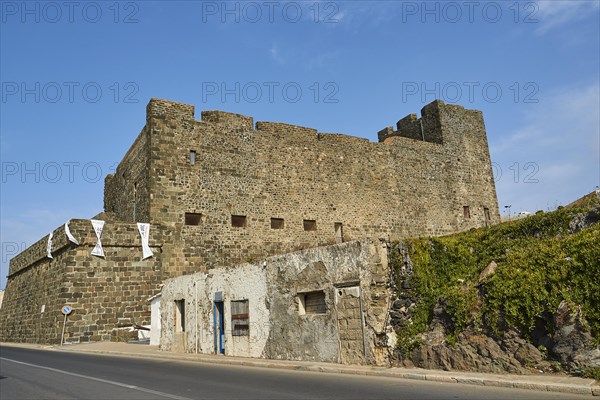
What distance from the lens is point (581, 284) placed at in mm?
7094

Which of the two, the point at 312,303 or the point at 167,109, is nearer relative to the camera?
the point at 312,303

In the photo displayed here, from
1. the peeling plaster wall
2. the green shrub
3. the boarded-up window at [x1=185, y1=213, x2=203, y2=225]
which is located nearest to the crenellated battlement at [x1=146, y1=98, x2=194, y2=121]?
the boarded-up window at [x1=185, y1=213, x2=203, y2=225]

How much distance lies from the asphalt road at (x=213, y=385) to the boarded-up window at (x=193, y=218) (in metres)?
9.24

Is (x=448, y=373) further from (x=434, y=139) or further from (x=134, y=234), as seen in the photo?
(x=434, y=139)

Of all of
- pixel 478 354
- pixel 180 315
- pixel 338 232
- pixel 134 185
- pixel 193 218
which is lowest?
pixel 478 354

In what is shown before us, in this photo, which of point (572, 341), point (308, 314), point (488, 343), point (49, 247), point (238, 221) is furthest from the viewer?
point (238, 221)

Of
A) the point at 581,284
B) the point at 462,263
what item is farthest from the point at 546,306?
the point at 462,263

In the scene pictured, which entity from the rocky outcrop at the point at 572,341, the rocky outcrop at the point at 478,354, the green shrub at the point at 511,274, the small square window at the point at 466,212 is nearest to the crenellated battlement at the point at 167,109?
the green shrub at the point at 511,274

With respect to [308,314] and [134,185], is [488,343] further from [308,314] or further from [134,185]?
[134,185]

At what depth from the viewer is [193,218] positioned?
752 inches

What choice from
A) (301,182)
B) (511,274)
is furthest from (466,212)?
(511,274)

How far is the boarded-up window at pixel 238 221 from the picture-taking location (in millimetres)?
19969

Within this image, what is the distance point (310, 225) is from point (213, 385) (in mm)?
14750

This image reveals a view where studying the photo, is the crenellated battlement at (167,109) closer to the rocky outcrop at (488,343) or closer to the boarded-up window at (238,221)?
the boarded-up window at (238,221)
